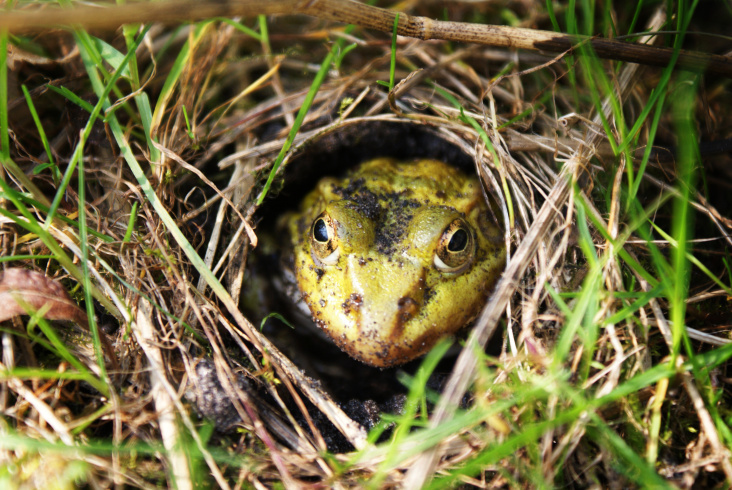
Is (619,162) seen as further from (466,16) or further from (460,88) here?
(466,16)

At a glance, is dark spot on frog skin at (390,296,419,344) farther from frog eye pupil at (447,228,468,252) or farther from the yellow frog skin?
frog eye pupil at (447,228,468,252)

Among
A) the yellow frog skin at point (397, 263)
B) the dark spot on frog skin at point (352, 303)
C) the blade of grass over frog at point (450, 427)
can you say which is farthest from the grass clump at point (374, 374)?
the dark spot on frog skin at point (352, 303)

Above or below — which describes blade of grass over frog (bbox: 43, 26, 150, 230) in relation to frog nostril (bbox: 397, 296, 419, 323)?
above

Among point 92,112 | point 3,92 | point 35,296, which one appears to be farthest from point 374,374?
point 3,92

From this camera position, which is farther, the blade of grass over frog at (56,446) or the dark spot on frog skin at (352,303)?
the dark spot on frog skin at (352,303)

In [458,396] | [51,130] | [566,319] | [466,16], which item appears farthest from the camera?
[466,16]

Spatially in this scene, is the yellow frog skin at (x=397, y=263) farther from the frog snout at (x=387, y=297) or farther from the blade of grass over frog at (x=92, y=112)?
the blade of grass over frog at (x=92, y=112)

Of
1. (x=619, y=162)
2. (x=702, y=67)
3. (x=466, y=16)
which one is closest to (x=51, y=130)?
(x=466, y=16)

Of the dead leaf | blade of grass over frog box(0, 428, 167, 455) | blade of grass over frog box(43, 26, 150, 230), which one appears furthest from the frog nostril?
blade of grass over frog box(43, 26, 150, 230)
